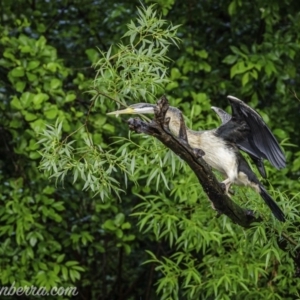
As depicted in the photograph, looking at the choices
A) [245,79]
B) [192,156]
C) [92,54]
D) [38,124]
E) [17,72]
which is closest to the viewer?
[192,156]

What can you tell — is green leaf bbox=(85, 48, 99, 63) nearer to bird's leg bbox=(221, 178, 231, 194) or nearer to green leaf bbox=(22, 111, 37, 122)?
green leaf bbox=(22, 111, 37, 122)

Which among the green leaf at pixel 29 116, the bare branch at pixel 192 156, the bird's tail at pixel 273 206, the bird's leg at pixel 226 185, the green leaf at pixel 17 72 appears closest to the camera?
the bare branch at pixel 192 156

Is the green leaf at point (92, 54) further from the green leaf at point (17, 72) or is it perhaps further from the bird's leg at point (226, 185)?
the bird's leg at point (226, 185)

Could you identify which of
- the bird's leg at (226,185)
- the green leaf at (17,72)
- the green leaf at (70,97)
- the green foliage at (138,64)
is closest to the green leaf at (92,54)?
the green leaf at (70,97)

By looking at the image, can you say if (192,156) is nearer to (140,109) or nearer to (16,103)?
(140,109)

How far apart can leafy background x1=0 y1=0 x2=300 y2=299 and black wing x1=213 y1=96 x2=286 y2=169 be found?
69cm

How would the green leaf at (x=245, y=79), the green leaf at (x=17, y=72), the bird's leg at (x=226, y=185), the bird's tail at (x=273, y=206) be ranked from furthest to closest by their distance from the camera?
the green leaf at (x=245, y=79), the green leaf at (x=17, y=72), the bird's tail at (x=273, y=206), the bird's leg at (x=226, y=185)

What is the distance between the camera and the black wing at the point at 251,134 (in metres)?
2.93

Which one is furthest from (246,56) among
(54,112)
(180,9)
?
(54,112)

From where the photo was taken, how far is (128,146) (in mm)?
4059

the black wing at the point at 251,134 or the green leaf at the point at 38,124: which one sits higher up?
the black wing at the point at 251,134

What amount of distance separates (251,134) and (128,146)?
1133 mm

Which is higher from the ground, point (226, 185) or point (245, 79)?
point (226, 185)

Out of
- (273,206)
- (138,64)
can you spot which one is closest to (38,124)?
(138,64)
